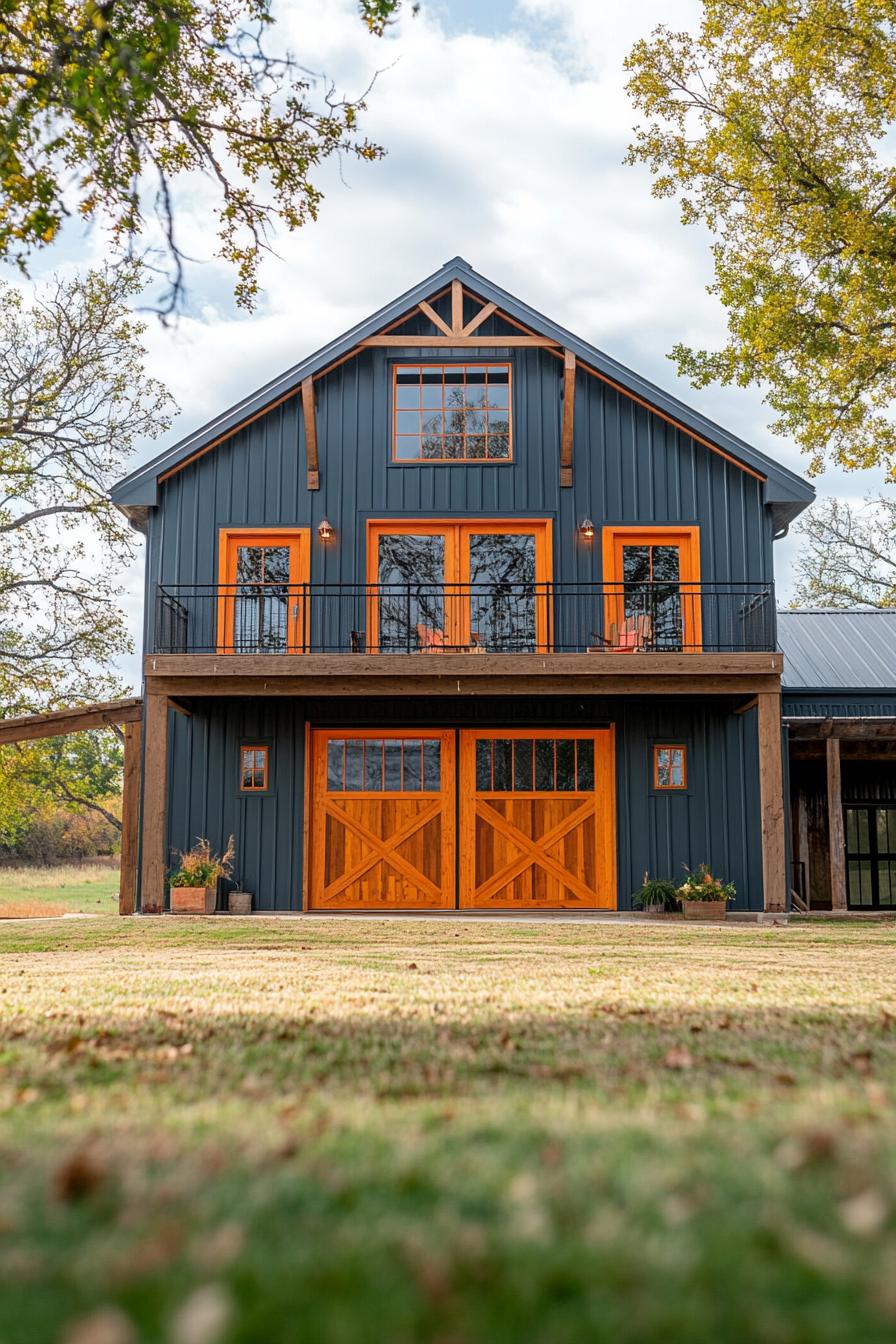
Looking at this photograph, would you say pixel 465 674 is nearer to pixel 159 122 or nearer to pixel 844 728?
pixel 844 728

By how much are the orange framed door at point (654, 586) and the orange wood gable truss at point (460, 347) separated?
3.84 feet

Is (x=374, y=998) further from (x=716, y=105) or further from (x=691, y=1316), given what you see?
(x=716, y=105)

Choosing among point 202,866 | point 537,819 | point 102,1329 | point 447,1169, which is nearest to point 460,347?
point 537,819

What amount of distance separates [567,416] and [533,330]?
132 centimetres

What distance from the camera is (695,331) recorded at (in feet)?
59.2

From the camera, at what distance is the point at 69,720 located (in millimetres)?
14336

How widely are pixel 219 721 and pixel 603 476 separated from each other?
5914mm

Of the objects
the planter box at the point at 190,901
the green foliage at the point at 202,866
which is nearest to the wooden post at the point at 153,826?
the planter box at the point at 190,901

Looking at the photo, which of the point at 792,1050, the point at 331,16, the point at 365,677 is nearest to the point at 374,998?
the point at 792,1050

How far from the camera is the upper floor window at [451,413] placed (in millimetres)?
15945

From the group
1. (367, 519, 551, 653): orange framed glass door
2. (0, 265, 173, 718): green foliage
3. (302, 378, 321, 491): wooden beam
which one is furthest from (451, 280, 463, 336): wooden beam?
(0, 265, 173, 718): green foliage

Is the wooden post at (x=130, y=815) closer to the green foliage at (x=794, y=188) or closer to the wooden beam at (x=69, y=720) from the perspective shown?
the wooden beam at (x=69, y=720)

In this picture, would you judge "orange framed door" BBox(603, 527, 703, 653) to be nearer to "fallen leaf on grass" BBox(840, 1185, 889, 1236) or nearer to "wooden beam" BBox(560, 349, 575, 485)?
"wooden beam" BBox(560, 349, 575, 485)

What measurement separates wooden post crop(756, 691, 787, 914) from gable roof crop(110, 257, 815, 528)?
3743mm
